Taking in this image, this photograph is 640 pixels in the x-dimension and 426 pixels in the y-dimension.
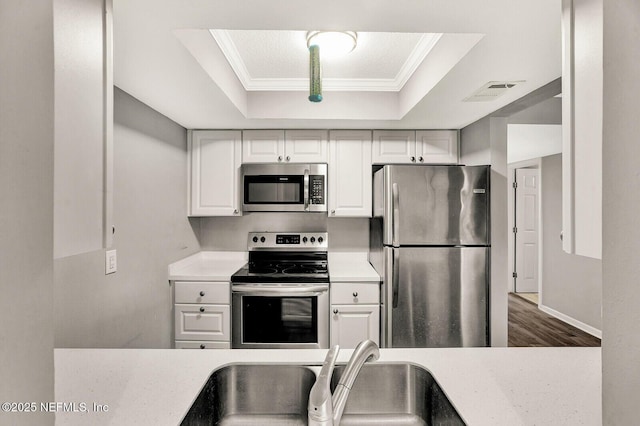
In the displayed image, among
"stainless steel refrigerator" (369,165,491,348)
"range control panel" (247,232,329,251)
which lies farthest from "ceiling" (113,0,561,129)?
"range control panel" (247,232,329,251)

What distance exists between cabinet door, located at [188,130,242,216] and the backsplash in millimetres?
317

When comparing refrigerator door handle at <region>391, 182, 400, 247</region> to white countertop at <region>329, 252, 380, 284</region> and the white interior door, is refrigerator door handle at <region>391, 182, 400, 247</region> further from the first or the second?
the white interior door

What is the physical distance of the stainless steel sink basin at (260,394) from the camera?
40.4 inches

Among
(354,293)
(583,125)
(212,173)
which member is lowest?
(354,293)

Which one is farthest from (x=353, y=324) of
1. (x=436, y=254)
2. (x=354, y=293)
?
(x=436, y=254)

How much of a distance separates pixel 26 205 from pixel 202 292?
7.13 feet

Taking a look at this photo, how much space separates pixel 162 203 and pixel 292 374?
186cm

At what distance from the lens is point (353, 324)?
256 centimetres

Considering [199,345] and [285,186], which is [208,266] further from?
[285,186]

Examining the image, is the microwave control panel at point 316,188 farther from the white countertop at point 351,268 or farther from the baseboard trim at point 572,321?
the baseboard trim at point 572,321

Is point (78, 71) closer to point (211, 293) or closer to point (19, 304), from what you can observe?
point (19, 304)

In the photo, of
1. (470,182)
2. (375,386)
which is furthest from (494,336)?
(375,386)

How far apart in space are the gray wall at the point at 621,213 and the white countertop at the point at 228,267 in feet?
6.89

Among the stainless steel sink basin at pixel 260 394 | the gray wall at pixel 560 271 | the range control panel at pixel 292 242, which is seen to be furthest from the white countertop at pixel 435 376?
the gray wall at pixel 560 271
